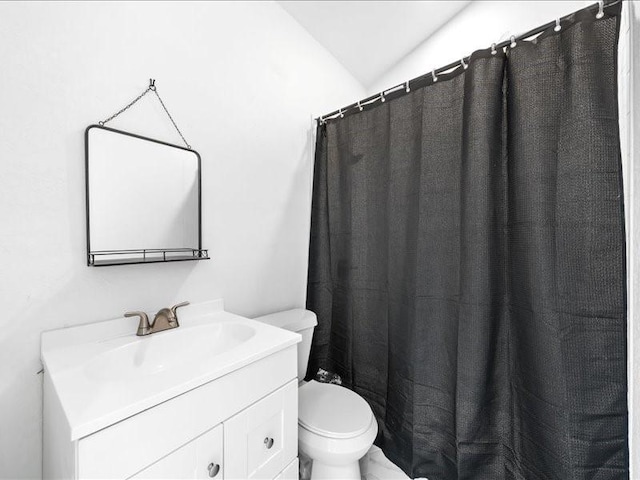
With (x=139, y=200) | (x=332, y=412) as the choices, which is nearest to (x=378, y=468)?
(x=332, y=412)

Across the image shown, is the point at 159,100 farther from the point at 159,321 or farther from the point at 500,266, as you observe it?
the point at 500,266

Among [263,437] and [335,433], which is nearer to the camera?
[263,437]

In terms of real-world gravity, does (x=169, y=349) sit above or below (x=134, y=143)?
below

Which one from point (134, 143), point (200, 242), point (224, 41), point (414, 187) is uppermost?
point (224, 41)

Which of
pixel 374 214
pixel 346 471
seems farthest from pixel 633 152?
pixel 346 471

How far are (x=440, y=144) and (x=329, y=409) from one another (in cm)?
133

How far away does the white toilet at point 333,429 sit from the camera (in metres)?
1.19

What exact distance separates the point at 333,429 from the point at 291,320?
543 millimetres

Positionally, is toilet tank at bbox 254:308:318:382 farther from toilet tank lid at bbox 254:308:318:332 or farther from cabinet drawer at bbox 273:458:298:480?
cabinet drawer at bbox 273:458:298:480

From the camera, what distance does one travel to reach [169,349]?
44.9 inches

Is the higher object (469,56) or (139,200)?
(469,56)

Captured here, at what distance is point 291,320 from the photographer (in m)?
1.57

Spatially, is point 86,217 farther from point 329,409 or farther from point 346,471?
point 346,471

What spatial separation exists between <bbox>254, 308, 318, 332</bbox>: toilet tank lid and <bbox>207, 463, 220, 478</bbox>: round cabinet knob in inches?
26.8
